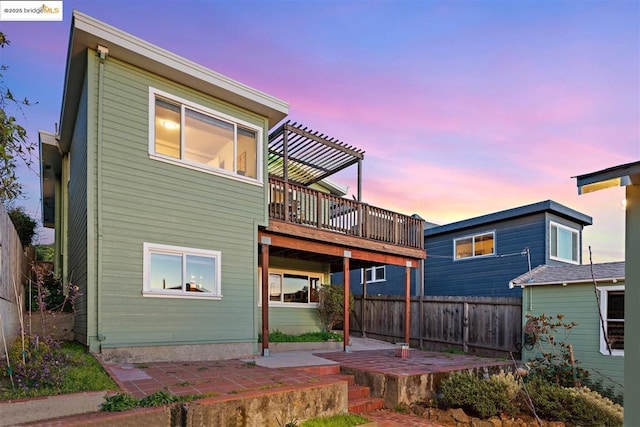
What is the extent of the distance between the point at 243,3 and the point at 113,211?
188 inches

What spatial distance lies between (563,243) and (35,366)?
15662 mm

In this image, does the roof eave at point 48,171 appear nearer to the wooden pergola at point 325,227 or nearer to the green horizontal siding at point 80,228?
the green horizontal siding at point 80,228

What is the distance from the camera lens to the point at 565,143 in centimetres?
1064

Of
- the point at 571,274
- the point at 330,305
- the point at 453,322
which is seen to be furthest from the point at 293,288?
the point at 571,274

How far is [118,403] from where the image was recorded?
434cm

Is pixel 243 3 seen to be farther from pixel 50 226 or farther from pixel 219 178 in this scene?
pixel 50 226

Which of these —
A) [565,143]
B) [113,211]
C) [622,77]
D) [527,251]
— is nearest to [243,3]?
[113,211]

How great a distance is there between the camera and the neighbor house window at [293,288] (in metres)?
12.0

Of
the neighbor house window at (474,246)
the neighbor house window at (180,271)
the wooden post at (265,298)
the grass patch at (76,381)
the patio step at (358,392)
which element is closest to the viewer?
the grass patch at (76,381)

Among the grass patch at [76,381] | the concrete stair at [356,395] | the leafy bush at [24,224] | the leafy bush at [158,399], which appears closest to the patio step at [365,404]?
the concrete stair at [356,395]

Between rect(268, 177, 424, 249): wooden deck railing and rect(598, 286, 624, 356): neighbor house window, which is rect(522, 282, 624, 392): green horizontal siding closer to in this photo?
rect(598, 286, 624, 356): neighbor house window

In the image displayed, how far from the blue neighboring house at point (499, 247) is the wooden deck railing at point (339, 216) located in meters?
4.21

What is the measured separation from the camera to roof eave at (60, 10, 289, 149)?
6746mm

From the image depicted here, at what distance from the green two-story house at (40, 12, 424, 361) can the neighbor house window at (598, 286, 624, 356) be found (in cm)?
606
